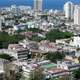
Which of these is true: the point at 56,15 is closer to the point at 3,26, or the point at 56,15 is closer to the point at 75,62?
the point at 3,26

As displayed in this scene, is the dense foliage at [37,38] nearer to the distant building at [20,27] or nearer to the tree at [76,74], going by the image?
the distant building at [20,27]

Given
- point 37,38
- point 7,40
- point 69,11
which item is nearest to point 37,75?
point 7,40

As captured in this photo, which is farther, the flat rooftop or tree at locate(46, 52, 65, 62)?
tree at locate(46, 52, 65, 62)

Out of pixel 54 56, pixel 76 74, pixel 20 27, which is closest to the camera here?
pixel 76 74

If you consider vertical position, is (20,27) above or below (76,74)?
above

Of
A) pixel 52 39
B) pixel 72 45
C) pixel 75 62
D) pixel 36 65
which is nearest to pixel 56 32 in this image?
pixel 52 39

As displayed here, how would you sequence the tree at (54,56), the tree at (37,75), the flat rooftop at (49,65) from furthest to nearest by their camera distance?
the tree at (54,56)
the flat rooftop at (49,65)
the tree at (37,75)

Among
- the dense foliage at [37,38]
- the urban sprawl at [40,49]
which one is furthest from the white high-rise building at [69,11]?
the dense foliage at [37,38]

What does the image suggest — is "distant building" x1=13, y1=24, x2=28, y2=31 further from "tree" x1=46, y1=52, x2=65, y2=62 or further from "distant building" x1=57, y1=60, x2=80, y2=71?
"distant building" x1=57, y1=60, x2=80, y2=71

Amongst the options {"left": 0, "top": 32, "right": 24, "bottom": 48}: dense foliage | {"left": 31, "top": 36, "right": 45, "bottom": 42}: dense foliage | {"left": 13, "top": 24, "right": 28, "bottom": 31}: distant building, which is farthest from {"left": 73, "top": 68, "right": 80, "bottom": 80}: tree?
{"left": 13, "top": 24, "right": 28, "bottom": 31}: distant building

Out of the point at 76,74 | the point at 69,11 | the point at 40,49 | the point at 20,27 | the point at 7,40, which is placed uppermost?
the point at 69,11

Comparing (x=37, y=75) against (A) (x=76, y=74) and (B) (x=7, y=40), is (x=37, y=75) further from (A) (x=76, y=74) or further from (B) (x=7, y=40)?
(B) (x=7, y=40)
